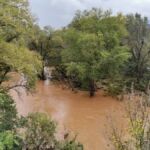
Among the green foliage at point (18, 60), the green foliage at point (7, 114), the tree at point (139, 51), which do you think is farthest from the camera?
the tree at point (139, 51)

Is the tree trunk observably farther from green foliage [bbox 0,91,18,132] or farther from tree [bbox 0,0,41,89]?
green foliage [bbox 0,91,18,132]

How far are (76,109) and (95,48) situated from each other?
17.6ft

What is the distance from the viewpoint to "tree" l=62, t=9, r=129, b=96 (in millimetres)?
26469

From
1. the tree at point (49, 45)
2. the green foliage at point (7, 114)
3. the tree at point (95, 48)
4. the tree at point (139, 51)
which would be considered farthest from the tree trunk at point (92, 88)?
the green foliage at point (7, 114)

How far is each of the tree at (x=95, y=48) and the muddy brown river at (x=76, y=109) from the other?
1.66 metres

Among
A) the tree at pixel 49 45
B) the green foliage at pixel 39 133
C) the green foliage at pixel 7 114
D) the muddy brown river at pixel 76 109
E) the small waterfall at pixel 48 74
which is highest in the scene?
the tree at pixel 49 45

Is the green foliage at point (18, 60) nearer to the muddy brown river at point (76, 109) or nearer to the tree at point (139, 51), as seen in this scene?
the muddy brown river at point (76, 109)

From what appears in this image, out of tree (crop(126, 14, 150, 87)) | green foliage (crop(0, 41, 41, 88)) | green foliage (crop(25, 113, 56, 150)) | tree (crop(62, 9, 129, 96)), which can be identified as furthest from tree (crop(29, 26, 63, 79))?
green foliage (crop(25, 113, 56, 150))

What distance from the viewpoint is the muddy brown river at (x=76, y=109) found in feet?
59.6

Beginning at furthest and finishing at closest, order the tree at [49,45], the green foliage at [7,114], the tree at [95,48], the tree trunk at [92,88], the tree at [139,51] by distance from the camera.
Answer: the tree at [49,45] → the tree at [139,51] → the tree trunk at [92,88] → the tree at [95,48] → the green foliage at [7,114]

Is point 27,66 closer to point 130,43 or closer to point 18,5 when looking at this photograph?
point 18,5

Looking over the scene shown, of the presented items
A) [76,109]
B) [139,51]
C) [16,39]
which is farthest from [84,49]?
[16,39]

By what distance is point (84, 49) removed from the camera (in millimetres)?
26750

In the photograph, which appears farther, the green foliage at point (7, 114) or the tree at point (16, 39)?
the tree at point (16, 39)
